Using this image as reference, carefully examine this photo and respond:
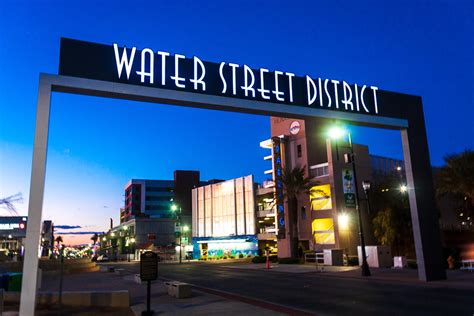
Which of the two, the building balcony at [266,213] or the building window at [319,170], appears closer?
the building window at [319,170]

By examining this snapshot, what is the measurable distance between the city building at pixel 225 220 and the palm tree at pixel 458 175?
37323 mm

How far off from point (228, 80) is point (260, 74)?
1605 mm

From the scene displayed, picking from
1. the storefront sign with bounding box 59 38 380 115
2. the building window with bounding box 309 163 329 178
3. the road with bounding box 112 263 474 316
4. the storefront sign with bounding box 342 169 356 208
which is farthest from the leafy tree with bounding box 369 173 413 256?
the storefront sign with bounding box 59 38 380 115

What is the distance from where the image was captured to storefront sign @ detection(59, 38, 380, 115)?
14.7 metres

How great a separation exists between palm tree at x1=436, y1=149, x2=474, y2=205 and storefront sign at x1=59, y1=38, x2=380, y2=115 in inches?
876

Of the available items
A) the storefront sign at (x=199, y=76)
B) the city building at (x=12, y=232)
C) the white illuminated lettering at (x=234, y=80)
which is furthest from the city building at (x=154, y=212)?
the white illuminated lettering at (x=234, y=80)

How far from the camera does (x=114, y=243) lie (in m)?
138

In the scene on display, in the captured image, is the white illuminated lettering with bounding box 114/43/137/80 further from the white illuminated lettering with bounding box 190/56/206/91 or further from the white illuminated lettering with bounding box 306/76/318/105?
the white illuminated lettering with bounding box 306/76/318/105

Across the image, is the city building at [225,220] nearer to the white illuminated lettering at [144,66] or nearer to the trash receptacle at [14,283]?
the trash receptacle at [14,283]

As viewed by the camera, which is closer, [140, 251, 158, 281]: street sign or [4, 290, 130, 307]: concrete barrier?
[140, 251, 158, 281]: street sign

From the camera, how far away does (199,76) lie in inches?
653

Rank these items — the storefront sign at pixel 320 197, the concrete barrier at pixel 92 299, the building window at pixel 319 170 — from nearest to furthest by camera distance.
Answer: the concrete barrier at pixel 92 299 → the storefront sign at pixel 320 197 → the building window at pixel 319 170

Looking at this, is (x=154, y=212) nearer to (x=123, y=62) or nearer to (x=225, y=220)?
(x=225, y=220)

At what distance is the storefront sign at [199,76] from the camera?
1470cm
